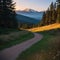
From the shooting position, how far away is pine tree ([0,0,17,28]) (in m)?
69.3

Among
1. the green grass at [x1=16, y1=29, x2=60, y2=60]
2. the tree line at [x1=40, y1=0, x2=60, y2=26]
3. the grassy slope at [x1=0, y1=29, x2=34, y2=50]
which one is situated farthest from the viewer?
the tree line at [x1=40, y1=0, x2=60, y2=26]

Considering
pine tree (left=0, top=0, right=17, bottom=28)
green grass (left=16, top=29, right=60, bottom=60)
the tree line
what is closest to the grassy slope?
green grass (left=16, top=29, right=60, bottom=60)

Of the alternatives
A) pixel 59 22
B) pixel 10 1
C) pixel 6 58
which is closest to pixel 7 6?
pixel 10 1

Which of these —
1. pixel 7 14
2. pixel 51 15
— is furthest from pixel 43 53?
pixel 51 15

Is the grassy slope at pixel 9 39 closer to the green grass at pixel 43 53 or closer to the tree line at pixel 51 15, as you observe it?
the green grass at pixel 43 53

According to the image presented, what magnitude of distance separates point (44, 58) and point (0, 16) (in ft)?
170

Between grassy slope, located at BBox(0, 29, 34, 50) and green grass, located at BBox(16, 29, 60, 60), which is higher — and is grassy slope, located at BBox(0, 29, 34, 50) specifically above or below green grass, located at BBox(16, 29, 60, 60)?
below

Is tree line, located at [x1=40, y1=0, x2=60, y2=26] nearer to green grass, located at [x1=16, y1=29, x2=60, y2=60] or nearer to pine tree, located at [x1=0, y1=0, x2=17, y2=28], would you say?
pine tree, located at [x1=0, y1=0, x2=17, y2=28]

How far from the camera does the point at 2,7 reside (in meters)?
69.4

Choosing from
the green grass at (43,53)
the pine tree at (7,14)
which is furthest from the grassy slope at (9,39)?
the pine tree at (7,14)

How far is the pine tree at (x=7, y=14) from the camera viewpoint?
6929 cm

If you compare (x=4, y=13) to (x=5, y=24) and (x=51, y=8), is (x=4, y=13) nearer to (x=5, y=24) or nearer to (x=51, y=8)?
(x=5, y=24)

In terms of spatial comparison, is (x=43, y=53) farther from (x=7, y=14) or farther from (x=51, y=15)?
(x=51, y=15)

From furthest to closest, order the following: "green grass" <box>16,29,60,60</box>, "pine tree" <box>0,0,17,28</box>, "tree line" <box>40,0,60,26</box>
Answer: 1. "tree line" <box>40,0,60,26</box>
2. "pine tree" <box>0,0,17,28</box>
3. "green grass" <box>16,29,60,60</box>
